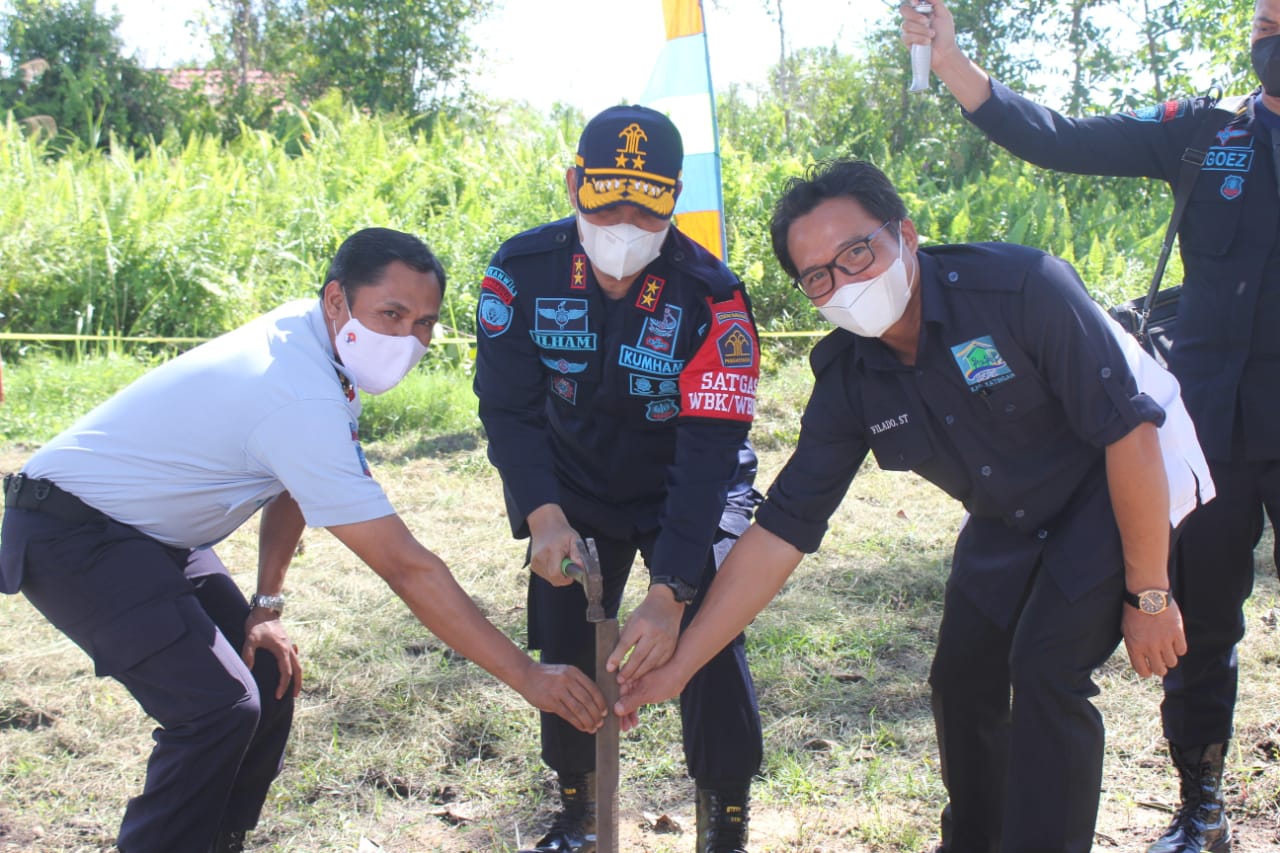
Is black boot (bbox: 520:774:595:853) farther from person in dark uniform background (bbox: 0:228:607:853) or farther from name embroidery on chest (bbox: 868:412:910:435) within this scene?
name embroidery on chest (bbox: 868:412:910:435)

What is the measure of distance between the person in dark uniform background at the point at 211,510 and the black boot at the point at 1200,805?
1542mm

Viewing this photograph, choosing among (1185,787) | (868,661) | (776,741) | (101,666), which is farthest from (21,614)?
(1185,787)

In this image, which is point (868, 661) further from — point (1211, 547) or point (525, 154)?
point (525, 154)

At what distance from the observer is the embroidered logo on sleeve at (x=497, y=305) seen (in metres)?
2.84

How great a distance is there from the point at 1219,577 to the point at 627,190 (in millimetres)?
1753

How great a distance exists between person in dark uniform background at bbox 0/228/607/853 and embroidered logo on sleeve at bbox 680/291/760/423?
658 millimetres

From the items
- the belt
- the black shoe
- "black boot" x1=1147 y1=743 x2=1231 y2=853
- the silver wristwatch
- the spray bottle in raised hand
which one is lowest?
the black shoe

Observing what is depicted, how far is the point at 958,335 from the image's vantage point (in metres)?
2.34

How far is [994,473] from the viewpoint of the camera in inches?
93.3

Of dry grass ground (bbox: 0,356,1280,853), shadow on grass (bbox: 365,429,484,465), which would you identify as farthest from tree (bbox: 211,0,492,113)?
dry grass ground (bbox: 0,356,1280,853)

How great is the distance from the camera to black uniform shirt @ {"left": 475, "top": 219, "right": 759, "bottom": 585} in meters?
2.71

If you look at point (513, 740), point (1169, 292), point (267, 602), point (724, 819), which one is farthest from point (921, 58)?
point (513, 740)

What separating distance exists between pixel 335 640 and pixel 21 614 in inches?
52.6

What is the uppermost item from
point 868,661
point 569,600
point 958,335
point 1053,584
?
point 958,335
